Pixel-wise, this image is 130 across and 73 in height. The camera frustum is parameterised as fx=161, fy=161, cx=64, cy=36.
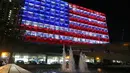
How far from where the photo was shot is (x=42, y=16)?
104 m

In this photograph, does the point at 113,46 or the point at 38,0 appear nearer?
the point at 113,46

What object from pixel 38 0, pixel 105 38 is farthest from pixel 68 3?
pixel 105 38

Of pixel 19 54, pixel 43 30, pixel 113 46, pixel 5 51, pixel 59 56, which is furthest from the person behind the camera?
pixel 43 30

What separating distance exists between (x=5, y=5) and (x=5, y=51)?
28.7 meters

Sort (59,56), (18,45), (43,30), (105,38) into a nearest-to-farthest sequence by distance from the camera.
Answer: (18,45)
(59,56)
(43,30)
(105,38)

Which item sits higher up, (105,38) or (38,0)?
(38,0)

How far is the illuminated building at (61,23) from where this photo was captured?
96.4 metres

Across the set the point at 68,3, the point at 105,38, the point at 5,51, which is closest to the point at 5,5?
the point at 5,51

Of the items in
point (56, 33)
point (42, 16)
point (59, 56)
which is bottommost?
point (59, 56)

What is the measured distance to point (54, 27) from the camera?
347ft

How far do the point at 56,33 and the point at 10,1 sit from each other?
A: 36.6 m

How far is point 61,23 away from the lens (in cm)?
11081

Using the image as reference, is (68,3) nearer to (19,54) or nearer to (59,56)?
(59,56)

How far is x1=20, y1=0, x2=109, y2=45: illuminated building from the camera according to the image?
3794 inches
